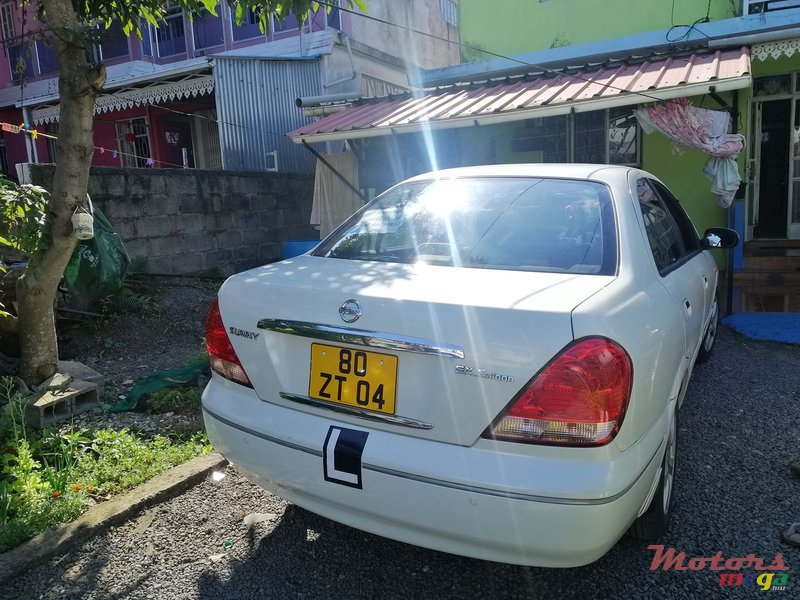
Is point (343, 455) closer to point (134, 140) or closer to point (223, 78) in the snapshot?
point (223, 78)

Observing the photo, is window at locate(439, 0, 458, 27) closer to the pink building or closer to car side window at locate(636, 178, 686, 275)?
the pink building

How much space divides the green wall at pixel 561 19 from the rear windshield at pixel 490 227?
7.81 metres

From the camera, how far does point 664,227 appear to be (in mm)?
3223

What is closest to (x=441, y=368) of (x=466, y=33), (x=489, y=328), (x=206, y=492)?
(x=489, y=328)

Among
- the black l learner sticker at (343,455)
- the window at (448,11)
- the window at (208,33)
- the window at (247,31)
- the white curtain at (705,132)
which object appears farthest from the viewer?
the window at (448,11)

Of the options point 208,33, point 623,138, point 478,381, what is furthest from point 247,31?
point 478,381

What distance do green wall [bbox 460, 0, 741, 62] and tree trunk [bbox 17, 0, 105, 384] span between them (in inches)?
322

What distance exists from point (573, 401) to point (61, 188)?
337 centimetres

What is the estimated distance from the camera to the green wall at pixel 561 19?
875 cm

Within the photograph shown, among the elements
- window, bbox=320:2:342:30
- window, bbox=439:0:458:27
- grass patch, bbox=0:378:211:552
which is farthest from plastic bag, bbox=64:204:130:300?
window, bbox=439:0:458:27

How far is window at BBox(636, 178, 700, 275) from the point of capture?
109 inches

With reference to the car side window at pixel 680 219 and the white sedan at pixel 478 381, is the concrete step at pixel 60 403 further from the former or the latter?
the car side window at pixel 680 219

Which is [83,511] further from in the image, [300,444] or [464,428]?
[464,428]

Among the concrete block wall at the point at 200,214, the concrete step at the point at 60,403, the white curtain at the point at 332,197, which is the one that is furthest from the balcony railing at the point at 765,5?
the concrete step at the point at 60,403
